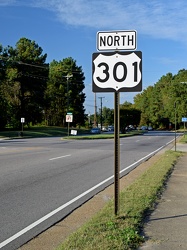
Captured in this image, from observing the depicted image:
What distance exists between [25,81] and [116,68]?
6182 cm

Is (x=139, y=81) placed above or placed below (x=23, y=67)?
below

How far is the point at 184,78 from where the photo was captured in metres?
98.2

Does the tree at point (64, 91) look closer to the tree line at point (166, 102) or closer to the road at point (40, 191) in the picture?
the tree line at point (166, 102)

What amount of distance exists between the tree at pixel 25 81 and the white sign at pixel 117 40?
57.4 meters

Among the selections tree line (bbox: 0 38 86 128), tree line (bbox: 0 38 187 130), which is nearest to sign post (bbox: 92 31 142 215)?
tree line (bbox: 0 38 187 130)

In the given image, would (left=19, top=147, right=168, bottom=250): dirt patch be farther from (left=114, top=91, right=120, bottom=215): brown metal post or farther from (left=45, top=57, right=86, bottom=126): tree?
(left=45, top=57, right=86, bottom=126): tree

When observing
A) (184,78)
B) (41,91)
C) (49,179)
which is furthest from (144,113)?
(49,179)

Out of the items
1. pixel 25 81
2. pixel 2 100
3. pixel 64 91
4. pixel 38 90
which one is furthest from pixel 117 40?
pixel 64 91

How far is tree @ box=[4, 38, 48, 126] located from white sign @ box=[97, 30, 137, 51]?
57358 mm

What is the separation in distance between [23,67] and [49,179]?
5662 centimetres

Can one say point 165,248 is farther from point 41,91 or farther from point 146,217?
point 41,91

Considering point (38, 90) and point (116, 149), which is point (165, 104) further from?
point (116, 149)

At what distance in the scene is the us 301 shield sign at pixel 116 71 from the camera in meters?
6.07

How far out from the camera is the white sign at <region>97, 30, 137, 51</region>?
6191mm
